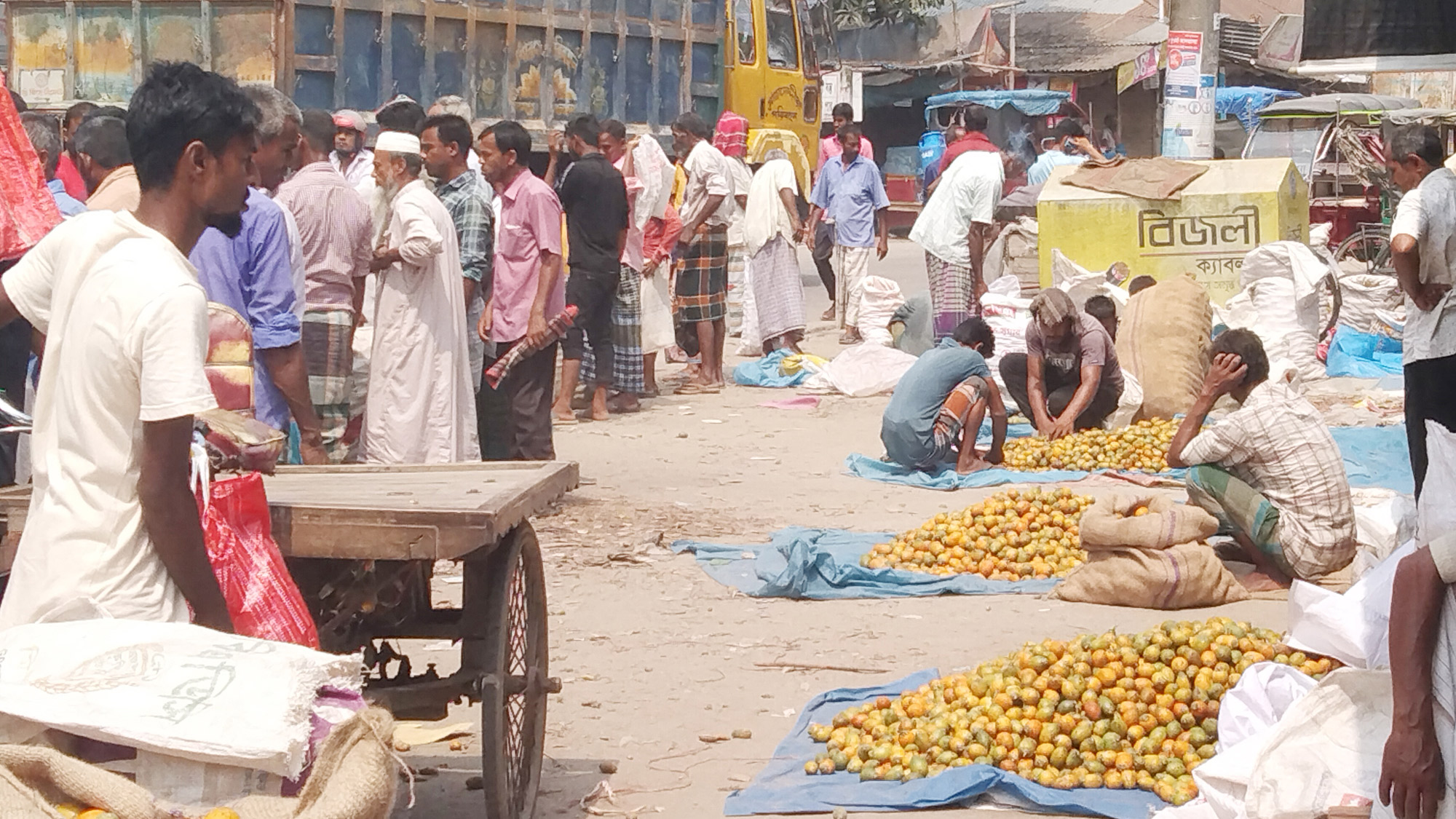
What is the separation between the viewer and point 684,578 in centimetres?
713

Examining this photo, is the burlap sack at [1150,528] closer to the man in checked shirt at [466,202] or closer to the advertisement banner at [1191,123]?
the man in checked shirt at [466,202]

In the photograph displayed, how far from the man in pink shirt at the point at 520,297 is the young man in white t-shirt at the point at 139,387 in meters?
5.25

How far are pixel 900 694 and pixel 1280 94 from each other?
30143 millimetres

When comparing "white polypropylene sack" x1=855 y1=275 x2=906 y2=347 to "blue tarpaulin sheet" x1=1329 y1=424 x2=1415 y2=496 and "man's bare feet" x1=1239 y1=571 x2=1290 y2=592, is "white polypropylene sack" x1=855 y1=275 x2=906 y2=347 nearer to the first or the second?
"blue tarpaulin sheet" x1=1329 y1=424 x2=1415 y2=496

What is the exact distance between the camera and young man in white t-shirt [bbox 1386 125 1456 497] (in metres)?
6.42

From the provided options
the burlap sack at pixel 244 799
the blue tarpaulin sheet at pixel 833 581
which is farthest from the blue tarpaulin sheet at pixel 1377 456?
the burlap sack at pixel 244 799

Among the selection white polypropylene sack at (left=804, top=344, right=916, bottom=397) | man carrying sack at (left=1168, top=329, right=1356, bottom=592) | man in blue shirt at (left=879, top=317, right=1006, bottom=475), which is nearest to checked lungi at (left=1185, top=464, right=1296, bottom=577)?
man carrying sack at (left=1168, top=329, right=1356, bottom=592)

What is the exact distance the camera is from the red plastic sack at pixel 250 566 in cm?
315

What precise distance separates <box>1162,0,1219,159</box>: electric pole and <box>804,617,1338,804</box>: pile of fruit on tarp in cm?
712

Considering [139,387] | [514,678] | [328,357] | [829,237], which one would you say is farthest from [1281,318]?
[139,387]

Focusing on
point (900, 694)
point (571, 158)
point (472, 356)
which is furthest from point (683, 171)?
point (900, 694)

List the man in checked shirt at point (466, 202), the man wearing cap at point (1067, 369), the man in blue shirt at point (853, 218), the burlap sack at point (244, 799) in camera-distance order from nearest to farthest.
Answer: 1. the burlap sack at point (244, 799)
2. the man in checked shirt at point (466, 202)
3. the man wearing cap at point (1067, 369)
4. the man in blue shirt at point (853, 218)

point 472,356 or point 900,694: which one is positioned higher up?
point 472,356

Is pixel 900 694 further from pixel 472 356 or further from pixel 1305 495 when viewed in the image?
pixel 472 356
